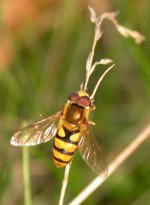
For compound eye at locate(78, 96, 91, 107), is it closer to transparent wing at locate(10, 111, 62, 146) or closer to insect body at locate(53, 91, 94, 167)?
insect body at locate(53, 91, 94, 167)

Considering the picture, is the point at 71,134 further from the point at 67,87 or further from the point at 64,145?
the point at 67,87

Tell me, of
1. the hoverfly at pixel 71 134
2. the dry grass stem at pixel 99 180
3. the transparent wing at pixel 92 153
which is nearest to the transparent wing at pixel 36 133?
the hoverfly at pixel 71 134

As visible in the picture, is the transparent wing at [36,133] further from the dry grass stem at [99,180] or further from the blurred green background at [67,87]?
the blurred green background at [67,87]

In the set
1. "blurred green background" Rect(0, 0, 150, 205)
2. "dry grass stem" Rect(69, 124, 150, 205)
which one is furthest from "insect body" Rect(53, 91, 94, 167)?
"blurred green background" Rect(0, 0, 150, 205)

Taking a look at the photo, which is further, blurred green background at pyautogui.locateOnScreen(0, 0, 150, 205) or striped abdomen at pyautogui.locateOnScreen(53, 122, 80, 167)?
blurred green background at pyautogui.locateOnScreen(0, 0, 150, 205)

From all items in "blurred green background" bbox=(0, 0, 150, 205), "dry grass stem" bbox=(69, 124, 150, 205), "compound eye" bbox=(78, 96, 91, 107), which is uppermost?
"blurred green background" bbox=(0, 0, 150, 205)

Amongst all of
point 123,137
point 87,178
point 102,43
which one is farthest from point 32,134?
point 102,43
